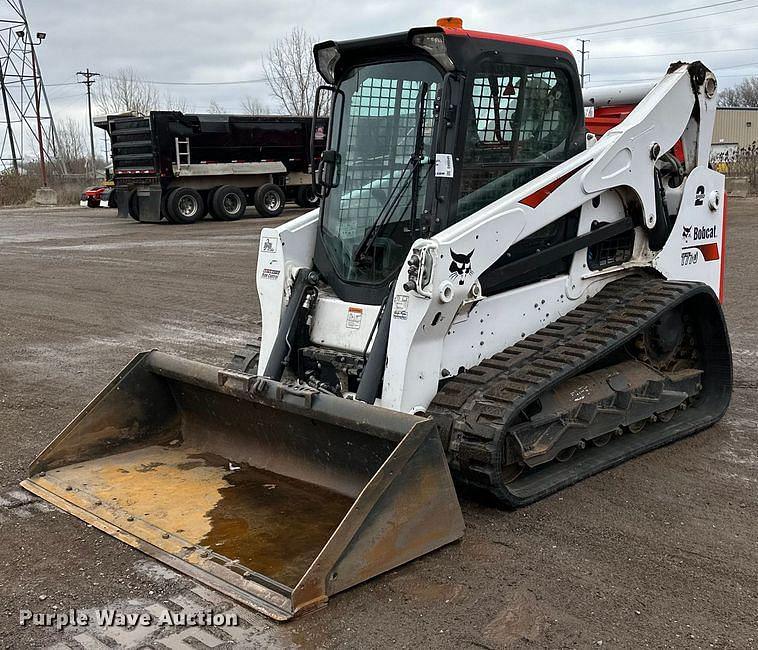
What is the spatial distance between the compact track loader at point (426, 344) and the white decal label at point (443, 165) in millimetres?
11

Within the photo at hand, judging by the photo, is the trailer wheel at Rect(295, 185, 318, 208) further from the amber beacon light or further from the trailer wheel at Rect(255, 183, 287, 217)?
the amber beacon light

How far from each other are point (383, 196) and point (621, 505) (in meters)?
2.14

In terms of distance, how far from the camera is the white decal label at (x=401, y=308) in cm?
450

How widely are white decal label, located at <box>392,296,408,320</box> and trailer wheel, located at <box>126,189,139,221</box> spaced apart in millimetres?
20782

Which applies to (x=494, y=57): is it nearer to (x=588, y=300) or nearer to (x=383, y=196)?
(x=383, y=196)

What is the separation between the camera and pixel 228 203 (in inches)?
950

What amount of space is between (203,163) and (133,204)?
8.37 feet

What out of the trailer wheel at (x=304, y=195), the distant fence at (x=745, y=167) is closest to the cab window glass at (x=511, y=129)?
the trailer wheel at (x=304, y=195)

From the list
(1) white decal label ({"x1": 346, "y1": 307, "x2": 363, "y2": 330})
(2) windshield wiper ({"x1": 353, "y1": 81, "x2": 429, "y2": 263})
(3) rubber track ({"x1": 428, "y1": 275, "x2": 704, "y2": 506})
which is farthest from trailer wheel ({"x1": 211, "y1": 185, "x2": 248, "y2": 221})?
(1) white decal label ({"x1": 346, "y1": 307, "x2": 363, "y2": 330})

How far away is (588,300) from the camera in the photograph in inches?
221

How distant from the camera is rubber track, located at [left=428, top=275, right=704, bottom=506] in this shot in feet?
14.1

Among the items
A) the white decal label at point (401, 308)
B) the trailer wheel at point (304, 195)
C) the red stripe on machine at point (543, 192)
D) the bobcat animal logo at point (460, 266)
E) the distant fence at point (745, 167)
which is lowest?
the trailer wheel at point (304, 195)

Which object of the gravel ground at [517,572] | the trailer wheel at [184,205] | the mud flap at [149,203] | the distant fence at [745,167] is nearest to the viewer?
the gravel ground at [517,572]

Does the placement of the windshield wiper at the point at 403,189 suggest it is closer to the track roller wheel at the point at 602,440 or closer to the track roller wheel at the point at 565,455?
the track roller wheel at the point at 565,455
